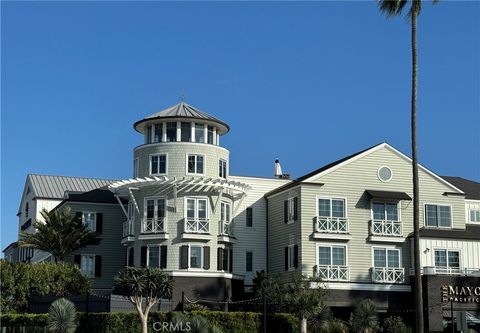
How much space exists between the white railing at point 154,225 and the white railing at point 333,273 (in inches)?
401

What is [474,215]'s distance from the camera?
5759cm

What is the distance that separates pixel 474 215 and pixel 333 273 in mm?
14169

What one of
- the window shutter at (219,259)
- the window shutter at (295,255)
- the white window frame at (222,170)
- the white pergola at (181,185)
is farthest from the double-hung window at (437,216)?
the window shutter at (219,259)

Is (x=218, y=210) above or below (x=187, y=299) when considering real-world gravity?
above

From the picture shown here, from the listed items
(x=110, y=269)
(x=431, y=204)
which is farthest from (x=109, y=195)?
(x=431, y=204)

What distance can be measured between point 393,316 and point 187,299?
12938mm

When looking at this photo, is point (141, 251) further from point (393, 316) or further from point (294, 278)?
point (393, 316)

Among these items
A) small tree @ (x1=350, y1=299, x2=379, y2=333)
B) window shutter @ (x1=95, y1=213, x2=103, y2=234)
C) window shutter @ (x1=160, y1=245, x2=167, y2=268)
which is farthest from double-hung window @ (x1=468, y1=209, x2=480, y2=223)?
window shutter @ (x1=95, y1=213, x2=103, y2=234)

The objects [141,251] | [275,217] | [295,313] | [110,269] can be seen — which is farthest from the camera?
[110,269]

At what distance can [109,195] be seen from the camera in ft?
195

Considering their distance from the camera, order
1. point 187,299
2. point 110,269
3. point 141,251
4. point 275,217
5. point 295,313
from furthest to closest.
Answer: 1. point 110,269
2. point 275,217
3. point 141,251
4. point 187,299
5. point 295,313

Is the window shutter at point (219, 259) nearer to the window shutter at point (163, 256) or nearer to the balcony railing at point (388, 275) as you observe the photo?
the window shutter at point (163, 256)

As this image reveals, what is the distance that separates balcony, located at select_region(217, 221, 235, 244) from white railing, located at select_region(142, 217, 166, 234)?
372 cm

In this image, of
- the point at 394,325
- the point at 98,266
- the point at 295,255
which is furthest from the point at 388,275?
the point at 98,266
